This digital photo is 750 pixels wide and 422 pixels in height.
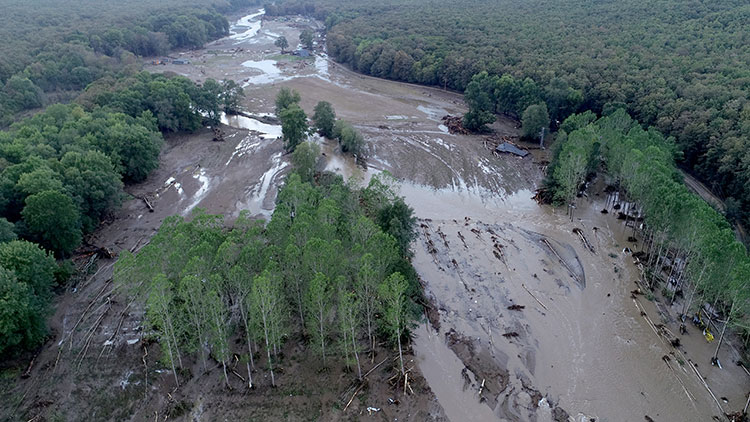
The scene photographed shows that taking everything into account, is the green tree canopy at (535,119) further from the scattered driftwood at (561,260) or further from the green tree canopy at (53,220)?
the green tree canopy at (53,220)

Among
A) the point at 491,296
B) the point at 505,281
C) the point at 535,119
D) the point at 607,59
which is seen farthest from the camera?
the point at 607,59

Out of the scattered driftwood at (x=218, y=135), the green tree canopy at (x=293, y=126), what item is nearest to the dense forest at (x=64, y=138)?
the scattered driftwood at (x=218, y=135)

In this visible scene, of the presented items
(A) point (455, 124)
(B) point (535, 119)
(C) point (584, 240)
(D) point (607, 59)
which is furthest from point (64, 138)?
(D) point (607, 59)

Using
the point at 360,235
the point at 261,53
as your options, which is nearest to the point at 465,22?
the point at 261,53

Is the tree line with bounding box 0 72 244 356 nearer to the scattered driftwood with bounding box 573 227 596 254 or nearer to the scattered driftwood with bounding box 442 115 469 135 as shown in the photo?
the scattered driftwood with bounding box 442 115 469 135

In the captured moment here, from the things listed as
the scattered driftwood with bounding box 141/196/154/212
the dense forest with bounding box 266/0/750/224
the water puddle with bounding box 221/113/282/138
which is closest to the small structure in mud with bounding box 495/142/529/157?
the dense forest with bounding box 266/0/750/224

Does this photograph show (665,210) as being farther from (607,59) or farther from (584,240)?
(607,59)
